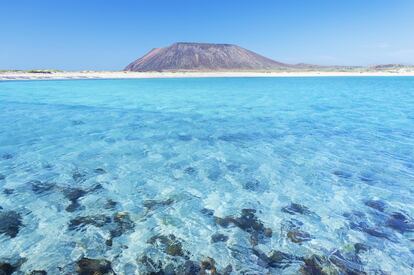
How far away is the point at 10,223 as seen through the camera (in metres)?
6.26

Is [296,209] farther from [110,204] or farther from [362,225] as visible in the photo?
[110,204]

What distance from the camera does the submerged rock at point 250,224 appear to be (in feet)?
19.1

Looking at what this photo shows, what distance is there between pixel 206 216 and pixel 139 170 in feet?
12.3

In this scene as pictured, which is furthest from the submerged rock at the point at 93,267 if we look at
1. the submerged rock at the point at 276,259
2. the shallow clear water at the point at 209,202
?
the submerged rock at the point at 276,259

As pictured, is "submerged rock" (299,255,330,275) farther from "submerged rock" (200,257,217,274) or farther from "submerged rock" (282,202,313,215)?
"submerged rock" (282,202,313,215)

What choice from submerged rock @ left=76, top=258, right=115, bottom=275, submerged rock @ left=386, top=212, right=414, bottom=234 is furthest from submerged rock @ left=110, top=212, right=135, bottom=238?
submerged rock @ left=386, top=212, right=414, bottom=234

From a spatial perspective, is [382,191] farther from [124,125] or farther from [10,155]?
[124,125]

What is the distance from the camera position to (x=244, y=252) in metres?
5.35

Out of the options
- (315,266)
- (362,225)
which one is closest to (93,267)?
(315,266)

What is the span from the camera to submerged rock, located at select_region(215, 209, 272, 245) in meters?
5.83

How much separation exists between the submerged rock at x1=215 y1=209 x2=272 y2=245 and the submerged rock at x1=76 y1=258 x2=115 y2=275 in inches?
92.4

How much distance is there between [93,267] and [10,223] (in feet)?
8.57

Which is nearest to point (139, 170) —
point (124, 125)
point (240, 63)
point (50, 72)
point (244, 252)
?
point (244, 252)

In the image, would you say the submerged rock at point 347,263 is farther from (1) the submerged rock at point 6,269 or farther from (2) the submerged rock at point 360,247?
(1) the submerged rock at point 6,269
